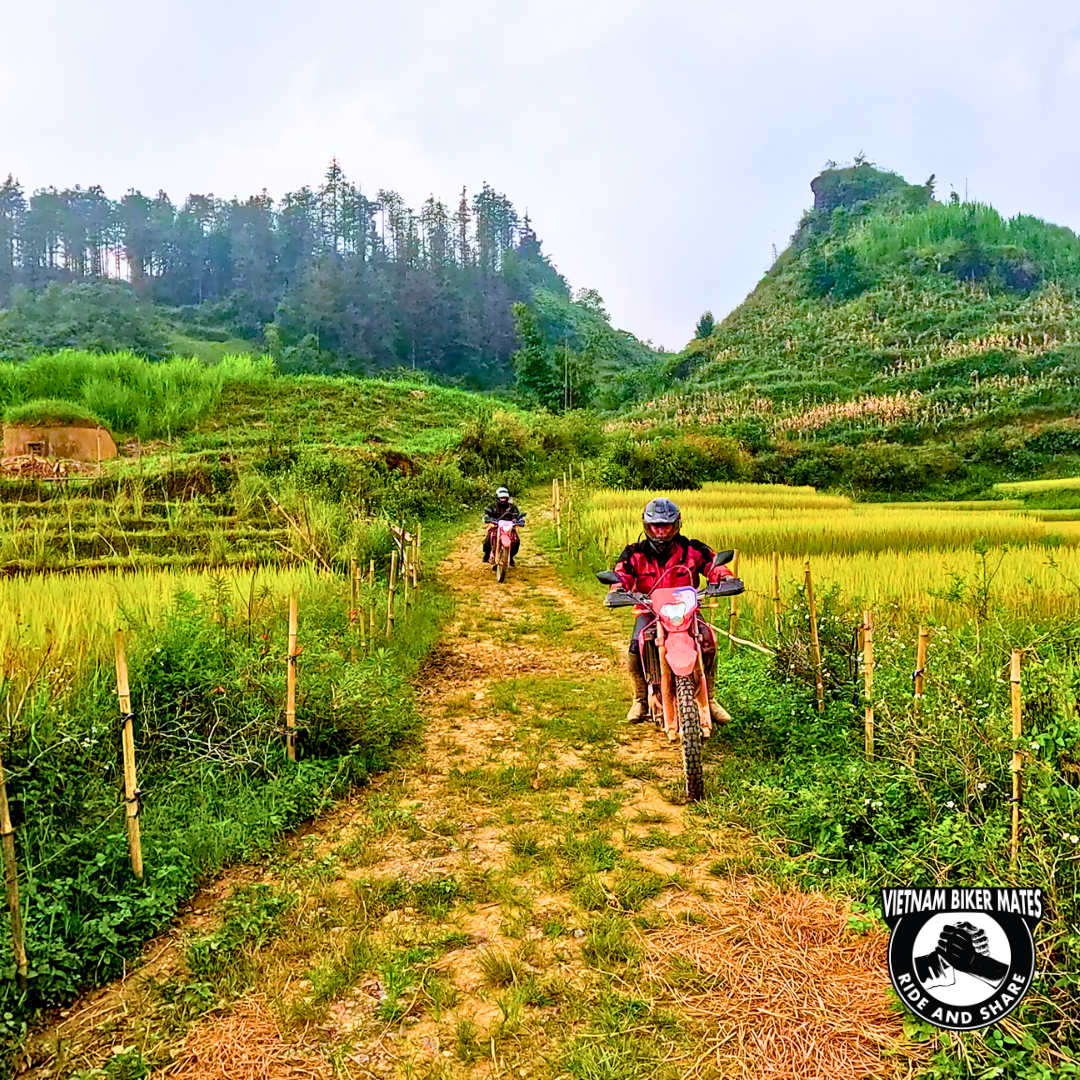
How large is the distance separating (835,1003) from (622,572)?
2835 mm

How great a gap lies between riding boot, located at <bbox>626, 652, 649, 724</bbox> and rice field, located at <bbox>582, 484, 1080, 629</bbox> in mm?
2119

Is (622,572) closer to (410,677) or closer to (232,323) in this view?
(410,677)

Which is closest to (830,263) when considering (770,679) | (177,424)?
(177,424)

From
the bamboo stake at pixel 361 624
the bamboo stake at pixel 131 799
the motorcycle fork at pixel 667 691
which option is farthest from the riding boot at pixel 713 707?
the bamboo stake at pixel 131 799

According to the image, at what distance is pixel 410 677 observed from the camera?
6.29m

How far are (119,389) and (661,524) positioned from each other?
22540mm

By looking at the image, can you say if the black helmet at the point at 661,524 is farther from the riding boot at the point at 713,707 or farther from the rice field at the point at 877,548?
the rice field at the point at 877,548

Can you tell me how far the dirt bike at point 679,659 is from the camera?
4055mm

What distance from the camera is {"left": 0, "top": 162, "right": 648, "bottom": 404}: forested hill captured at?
48688 millimetres

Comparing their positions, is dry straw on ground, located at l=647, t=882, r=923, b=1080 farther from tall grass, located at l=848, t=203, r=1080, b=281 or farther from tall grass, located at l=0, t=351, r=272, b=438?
tall grass, located at l=848, t=203, r=1080, b=281

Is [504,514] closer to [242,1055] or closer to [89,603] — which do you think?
[89,603]

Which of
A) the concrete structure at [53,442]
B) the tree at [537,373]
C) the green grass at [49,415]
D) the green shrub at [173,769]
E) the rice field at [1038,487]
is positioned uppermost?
the tree at [537,373]

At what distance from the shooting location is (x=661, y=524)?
15.8 feet

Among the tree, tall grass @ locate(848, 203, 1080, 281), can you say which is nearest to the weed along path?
the tree
